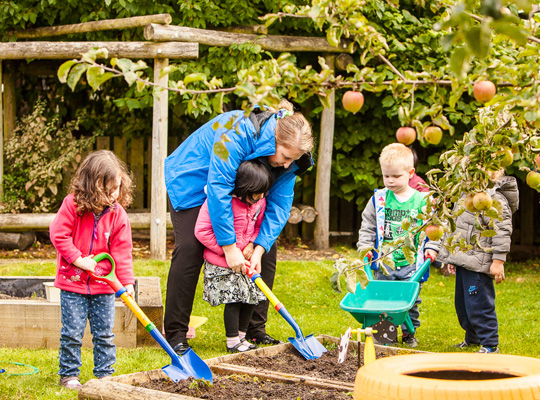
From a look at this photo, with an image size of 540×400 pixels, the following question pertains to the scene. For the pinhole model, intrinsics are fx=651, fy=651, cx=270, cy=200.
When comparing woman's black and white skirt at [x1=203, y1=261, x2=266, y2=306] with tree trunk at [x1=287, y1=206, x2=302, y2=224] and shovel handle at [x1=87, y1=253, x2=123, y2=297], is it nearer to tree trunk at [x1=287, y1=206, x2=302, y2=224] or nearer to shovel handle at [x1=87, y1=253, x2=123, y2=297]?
shovel handle at [x1=87, y1=253, x2=123, y2=297]

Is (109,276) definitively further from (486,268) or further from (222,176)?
(486,268)

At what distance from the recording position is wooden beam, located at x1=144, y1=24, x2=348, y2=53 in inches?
251

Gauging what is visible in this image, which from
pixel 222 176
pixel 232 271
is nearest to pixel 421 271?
pixel 232 271

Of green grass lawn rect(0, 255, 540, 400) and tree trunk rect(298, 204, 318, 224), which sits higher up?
tree trunk rect(298, 204, 318, 224)

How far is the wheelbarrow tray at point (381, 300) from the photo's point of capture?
3.63 metres

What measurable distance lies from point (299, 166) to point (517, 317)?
2696 millimetres

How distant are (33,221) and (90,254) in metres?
4.19

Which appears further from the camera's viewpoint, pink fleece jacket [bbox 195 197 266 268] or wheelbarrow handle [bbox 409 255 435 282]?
wheelbarrow handle [bbox 409 255 435 282]

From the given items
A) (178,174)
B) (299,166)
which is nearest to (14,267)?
(178,174)

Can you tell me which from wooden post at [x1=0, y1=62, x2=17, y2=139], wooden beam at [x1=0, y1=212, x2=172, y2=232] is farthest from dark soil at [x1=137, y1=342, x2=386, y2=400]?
wooden post at [x1=0, y1=62, x2=17, y2=139]

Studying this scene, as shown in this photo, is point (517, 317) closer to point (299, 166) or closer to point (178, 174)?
→ point (299, 166)

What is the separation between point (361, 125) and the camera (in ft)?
25.3

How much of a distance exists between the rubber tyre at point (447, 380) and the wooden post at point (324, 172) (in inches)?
207

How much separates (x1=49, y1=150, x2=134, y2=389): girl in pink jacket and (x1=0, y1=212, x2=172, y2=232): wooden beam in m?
3.76
